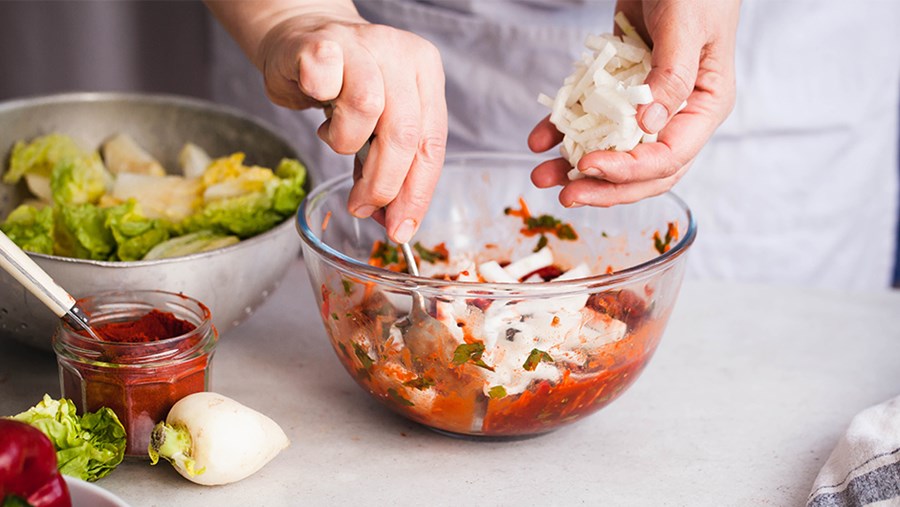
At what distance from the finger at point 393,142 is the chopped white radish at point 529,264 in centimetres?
27

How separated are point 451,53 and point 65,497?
123 cm

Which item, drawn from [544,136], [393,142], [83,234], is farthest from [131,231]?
[544,136]

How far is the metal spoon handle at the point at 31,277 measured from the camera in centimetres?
102

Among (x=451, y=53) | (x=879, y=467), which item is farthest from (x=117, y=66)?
(x=879, y=467)

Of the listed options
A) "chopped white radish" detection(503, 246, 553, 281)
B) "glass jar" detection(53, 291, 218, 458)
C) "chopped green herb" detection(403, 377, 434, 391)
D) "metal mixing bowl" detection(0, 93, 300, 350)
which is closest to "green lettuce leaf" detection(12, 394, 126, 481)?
"glass jar" detection(53, 291, 218, 458)

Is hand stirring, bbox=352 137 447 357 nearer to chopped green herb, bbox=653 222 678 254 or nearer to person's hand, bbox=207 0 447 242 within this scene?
person's hand, bbox=207 0 447 242

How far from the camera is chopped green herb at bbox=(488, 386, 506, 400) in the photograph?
1063 mm

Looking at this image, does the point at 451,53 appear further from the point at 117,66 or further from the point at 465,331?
the point at 117,66

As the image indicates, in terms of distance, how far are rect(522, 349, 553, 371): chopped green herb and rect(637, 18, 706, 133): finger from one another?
0.28 metres

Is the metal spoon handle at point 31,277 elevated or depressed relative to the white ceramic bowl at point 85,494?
elevated

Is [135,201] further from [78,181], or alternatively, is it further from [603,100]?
[603,100]

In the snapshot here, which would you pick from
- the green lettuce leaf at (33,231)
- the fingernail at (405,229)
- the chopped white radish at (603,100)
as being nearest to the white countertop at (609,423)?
the green lettuce leaf at (33,231)

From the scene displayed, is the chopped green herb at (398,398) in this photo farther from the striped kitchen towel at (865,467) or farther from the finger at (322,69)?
the striped kitchen towel at (865,467)

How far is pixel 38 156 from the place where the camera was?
1.55m
